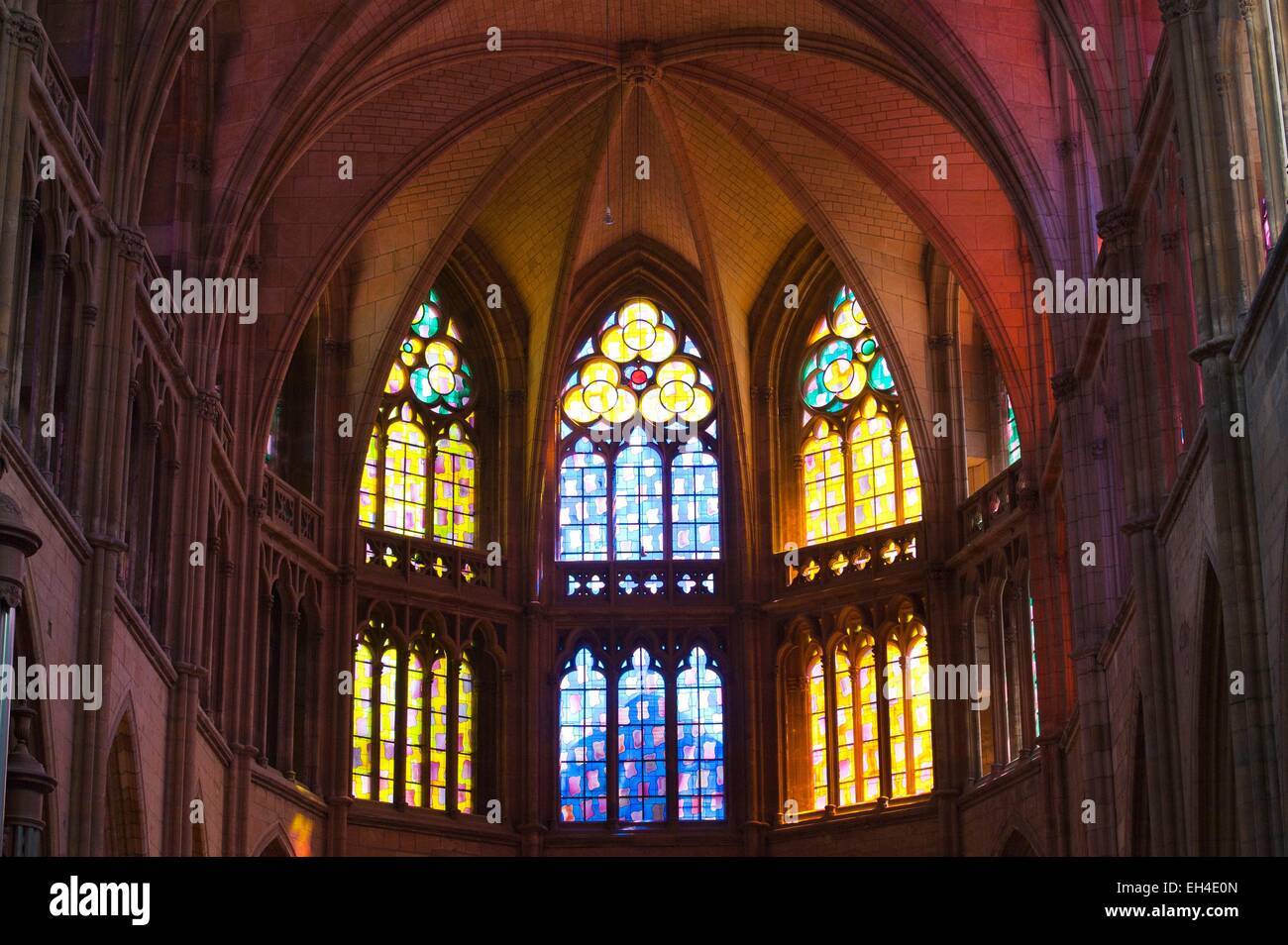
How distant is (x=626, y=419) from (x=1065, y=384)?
10986 millimetres

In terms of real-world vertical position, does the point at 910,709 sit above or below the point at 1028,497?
below

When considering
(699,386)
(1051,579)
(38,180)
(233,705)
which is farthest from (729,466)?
(38,180)

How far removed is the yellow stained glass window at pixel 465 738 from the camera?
32.9 m

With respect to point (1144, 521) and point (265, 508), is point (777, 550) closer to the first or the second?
point (265, 508)

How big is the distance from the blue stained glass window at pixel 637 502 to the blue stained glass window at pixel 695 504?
24 cm

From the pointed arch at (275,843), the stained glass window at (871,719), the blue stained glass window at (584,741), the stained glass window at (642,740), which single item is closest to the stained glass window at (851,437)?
the stained glass window at (871,719)

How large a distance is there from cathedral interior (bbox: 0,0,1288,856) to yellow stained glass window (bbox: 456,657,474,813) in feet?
0.30

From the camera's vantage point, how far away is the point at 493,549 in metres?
34.2

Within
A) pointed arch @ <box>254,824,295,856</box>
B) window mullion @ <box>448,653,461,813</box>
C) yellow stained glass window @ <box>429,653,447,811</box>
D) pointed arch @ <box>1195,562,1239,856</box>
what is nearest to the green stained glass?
window mullion @ <box>448,653,461,813</box>

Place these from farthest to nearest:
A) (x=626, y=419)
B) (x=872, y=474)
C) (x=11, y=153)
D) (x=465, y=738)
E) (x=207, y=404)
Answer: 1. (x=626, y=419)
2. (x=872, y=474)
3. (x=465, y=738)
4. (x=207, y=404)
5. (x=11, y=153)

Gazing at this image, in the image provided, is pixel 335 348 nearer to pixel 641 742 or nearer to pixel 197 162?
pixel 197 162

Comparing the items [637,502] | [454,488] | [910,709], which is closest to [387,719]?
[454,488]

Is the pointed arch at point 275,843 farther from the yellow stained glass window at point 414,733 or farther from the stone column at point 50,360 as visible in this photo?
the stone column at point 50,360

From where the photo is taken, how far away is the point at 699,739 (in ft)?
111
